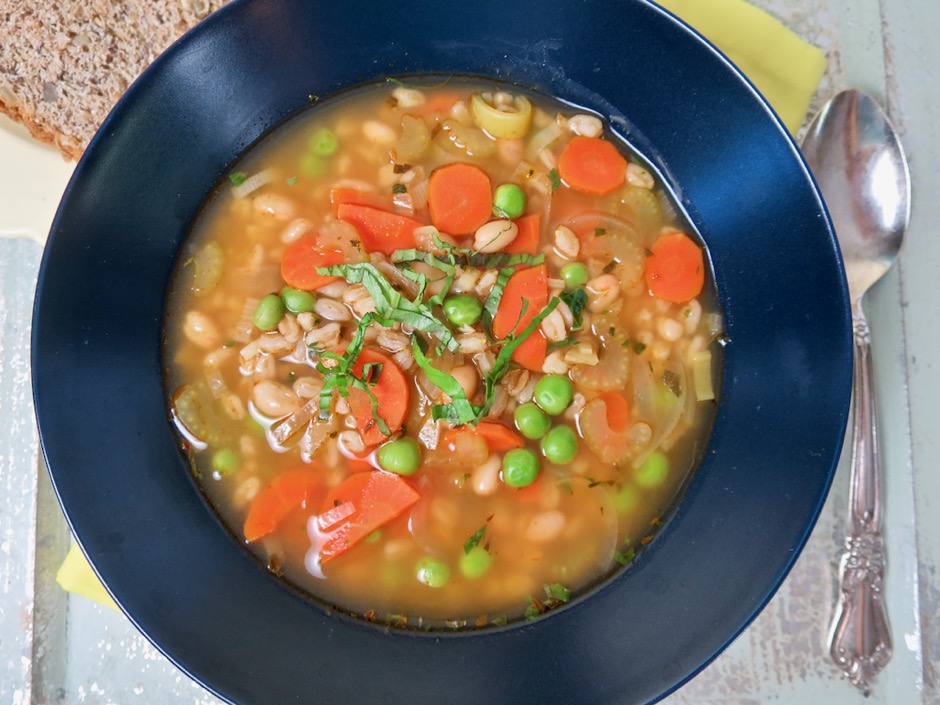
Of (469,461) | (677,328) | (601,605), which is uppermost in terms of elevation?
(677,328)

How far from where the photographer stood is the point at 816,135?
2926mm

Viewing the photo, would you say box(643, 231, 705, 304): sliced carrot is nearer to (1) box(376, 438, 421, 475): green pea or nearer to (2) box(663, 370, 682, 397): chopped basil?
(2) box(663, 370, 682, 397): chopped basil

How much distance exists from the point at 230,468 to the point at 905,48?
3079mm

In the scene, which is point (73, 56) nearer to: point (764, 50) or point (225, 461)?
point (225, 461)

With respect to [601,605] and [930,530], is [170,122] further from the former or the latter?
[930,530]

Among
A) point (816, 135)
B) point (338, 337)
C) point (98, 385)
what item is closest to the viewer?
point (98, 385)

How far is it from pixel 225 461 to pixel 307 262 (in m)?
0.74

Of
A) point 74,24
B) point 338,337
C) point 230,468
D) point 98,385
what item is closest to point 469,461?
point 338,337

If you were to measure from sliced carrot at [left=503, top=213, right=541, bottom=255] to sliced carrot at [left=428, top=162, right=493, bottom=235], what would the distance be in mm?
129

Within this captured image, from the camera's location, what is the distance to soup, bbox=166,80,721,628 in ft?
8.44

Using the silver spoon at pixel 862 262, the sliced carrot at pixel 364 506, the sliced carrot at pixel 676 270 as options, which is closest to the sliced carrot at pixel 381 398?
the sliced carrot at pixel 364 506

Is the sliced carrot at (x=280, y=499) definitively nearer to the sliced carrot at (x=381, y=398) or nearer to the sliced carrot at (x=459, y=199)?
the sliced carrot at (x=381, y=398)

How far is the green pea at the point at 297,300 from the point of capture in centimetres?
258

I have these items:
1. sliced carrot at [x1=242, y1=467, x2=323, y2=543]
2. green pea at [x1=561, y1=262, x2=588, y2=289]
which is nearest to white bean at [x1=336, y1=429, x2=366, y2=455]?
sliced carrot at [x1=242, y1=467, x2=323, y2=543]
